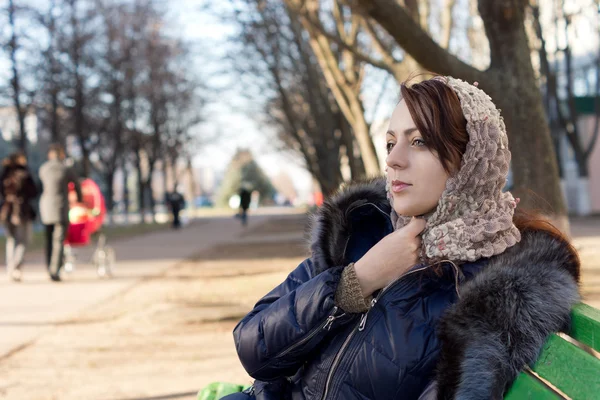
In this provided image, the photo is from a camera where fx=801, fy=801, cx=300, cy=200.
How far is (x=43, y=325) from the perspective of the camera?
820 cm

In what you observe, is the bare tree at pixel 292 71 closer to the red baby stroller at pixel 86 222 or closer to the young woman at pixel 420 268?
the red baby stroller at pixel 86 222

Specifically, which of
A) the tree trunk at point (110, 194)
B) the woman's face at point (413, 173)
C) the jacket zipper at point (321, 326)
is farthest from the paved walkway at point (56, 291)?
the tree trunk at point (110, 194)

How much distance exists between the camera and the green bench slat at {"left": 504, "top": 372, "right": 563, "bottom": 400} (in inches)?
63.0

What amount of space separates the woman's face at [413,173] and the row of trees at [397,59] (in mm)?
539

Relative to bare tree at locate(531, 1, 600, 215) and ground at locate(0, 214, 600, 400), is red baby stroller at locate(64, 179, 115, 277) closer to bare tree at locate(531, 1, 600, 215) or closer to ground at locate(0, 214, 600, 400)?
ground at locate(0, 214, 600, 400)

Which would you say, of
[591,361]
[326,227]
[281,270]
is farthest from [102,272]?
[591,361]

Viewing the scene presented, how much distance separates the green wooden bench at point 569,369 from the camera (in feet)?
4.99

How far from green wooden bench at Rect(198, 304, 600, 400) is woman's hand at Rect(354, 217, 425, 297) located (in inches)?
17.7

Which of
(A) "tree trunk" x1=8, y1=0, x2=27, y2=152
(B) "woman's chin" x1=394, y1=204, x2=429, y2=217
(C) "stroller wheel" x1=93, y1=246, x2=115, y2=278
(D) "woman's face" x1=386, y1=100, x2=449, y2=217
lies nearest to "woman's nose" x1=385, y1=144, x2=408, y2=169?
(D) "woman's face" x1=386, y1=100, x2=449, y2=217

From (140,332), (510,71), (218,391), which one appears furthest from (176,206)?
(218,391)

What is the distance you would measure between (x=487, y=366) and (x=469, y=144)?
1.90 feet

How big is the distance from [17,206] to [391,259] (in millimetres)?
11515

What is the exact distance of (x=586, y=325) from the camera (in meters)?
1.70

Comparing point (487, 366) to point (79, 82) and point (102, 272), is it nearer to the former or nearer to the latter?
point (102, 272)
